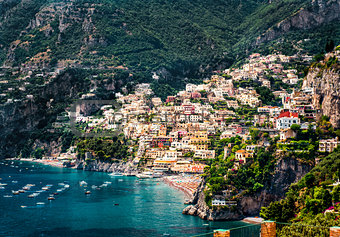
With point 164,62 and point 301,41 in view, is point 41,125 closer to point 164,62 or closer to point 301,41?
point 164,62

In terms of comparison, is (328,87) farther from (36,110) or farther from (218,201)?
(36,110)

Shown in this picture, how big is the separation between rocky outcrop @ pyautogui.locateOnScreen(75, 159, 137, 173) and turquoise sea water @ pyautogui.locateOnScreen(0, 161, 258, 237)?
548 centimetres

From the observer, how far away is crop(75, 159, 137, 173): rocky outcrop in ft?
294

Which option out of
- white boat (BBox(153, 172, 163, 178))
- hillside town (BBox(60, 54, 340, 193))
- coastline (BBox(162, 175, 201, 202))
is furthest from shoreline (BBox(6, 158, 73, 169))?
coastline (BBox(162, 175, 201, 202))

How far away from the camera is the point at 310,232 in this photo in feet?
84.3

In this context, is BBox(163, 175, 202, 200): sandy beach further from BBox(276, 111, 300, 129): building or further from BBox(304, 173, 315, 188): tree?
BBox(304, 173, 315, 188): tree

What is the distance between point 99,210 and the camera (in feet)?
194

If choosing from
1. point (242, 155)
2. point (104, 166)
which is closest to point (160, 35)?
point (104, 166)

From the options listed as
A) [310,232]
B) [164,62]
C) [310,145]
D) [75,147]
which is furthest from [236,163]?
[164,62]

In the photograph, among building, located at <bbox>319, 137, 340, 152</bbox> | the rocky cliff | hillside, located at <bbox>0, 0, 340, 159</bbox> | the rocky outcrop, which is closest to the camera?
building, located at <bbox>319, 137, 340, 152</bbox>

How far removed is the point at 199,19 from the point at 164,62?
4312 cm

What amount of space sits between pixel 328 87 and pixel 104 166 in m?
46.9

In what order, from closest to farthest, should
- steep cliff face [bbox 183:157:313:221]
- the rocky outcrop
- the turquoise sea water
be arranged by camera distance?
the turquoise sea water
steep cliff face [bbox 183:157:313:221]
the rocky outcrop

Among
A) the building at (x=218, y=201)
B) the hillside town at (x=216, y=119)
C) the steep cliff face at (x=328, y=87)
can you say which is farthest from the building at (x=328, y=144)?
the building at (x=218, y=201)
